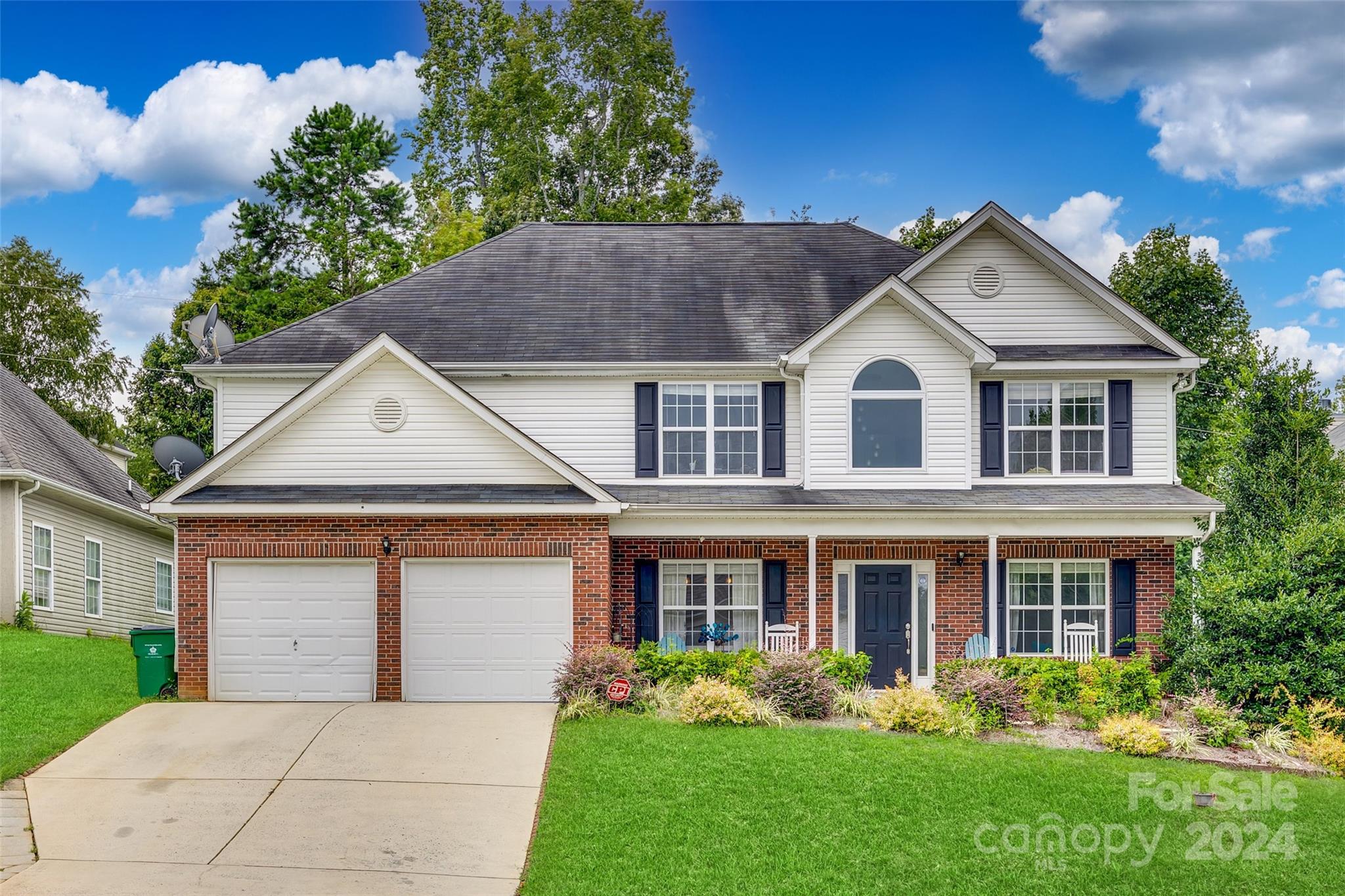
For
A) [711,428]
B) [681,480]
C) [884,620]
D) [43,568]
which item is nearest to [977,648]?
[884,620]

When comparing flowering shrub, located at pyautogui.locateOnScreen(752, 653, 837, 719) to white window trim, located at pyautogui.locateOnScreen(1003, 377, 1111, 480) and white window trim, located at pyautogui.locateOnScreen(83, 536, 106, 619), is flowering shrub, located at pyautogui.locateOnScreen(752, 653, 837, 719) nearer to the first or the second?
white window trim, located at pyautogui.locateOnScreen(1003, 377, 1111, 480)

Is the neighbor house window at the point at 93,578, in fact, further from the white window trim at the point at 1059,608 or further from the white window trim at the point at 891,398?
the white window trim at the point at 1059,608

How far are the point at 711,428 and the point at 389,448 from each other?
5.25 metres

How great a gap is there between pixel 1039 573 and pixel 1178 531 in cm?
216

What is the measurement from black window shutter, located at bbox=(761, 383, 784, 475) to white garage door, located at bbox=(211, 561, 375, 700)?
255 inches

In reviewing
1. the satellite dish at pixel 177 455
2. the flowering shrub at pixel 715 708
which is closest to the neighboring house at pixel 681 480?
the satellite dish at pixel 177 455

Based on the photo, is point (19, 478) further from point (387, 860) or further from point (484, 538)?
point (387, 860)

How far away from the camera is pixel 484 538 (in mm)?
14812

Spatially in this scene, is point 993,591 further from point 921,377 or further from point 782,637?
point 921,377

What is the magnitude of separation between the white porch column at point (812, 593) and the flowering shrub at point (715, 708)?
8.38ft

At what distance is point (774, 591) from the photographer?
16703mm

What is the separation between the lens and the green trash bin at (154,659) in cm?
1448

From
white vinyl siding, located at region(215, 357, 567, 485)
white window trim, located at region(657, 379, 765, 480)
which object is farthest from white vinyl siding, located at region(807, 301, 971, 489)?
white vinyl siding, located at region(215, 357, 567, 485)

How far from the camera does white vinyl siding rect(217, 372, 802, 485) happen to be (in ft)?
56.5
